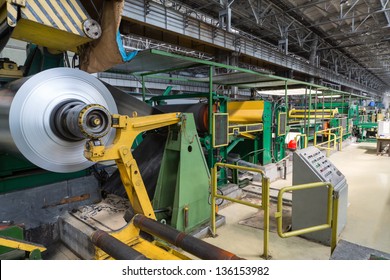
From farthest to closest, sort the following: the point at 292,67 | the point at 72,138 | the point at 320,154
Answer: the point at 292,67, the point at 320,154, the point at 72,138

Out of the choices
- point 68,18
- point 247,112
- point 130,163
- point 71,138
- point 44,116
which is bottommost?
point 130,163

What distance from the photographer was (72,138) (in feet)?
6.66

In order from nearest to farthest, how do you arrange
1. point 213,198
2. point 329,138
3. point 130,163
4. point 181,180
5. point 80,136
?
point 80,136, point 130,163, point 181,180, point 213,198, point 329,138

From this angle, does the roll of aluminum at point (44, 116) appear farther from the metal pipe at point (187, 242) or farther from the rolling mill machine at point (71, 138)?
the metal pipe at point (187, 242)

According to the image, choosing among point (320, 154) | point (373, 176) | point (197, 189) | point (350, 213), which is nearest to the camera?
point (197, 189)

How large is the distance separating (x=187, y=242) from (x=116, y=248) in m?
0.49

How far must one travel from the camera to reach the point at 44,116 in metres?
1.92

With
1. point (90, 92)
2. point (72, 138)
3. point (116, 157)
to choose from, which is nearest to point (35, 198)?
point (72, 138)

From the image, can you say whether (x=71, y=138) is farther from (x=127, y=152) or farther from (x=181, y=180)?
(x=181, y=180)

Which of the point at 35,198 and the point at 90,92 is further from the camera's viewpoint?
the point at 35,198

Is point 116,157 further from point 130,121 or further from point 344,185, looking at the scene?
point 344,185

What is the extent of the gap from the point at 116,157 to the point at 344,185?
299 centimetres

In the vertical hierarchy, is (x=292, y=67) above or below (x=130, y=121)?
above

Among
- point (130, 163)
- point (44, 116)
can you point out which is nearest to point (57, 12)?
point (44, 116)
